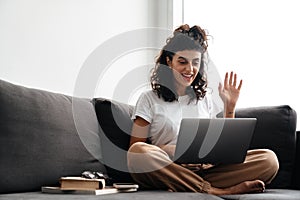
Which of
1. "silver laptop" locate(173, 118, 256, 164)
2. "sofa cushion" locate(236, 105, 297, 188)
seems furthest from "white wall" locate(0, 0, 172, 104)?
"sofa cushion" locate(236, 105, 297, 188)

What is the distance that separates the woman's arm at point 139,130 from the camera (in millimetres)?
2135

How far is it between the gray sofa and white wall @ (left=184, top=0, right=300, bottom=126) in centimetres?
48

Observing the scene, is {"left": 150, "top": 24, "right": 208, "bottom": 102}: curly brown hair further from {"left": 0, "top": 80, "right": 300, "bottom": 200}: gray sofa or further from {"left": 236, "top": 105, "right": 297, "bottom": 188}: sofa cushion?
{"left": 236, "top": 105, "right": 297, "bottom": 188}: sofa cushion

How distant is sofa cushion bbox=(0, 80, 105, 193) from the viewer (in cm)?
167

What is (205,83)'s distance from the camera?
2453mm

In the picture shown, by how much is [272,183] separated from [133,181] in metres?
0.63

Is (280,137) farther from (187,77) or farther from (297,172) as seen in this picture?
(187,77)

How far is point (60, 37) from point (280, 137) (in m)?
1.23

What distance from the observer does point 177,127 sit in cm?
221

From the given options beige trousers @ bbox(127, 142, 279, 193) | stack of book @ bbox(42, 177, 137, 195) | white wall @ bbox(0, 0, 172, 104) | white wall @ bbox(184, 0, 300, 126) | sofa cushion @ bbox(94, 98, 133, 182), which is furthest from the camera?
white wall @ bbox(184, 0, 300, 126)

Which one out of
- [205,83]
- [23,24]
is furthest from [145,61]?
[23,24]

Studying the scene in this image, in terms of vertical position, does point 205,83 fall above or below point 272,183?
above

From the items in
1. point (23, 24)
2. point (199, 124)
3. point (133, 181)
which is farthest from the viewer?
point (23, 24)

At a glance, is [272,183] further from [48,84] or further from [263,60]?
[48,84]
